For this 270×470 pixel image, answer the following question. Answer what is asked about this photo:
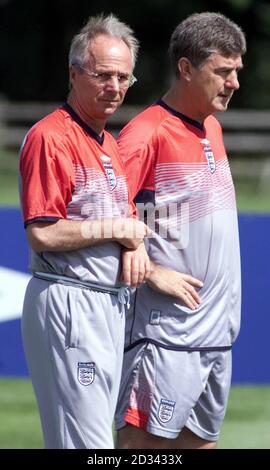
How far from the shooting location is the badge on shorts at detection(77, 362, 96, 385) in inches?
173

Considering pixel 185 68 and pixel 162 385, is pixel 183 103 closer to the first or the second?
pixel 185 68

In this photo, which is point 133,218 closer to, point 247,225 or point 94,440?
point 94,440

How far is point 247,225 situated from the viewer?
25.9 ft

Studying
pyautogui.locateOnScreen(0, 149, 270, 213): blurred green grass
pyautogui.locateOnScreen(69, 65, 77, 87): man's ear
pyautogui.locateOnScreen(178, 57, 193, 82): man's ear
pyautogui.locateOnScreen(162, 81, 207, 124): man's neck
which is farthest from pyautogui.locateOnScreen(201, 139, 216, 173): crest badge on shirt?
pyautogui.locateOnScreen(0, 149, 270, 213): blurred green grass

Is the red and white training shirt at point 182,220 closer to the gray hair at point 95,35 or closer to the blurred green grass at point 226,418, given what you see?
the gray hair at point 95,35

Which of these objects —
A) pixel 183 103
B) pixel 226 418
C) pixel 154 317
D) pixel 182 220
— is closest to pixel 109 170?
pixel 182 220

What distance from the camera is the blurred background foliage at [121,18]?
28562 millimetres

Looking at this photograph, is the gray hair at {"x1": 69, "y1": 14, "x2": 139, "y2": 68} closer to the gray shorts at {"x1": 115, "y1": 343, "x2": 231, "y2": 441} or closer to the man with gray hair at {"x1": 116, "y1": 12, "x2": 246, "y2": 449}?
the man with gray hair at {"x1": 116, "y1": 12, "x2": 246, "y2": 449}

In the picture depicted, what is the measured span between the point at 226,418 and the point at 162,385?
8.51 feet

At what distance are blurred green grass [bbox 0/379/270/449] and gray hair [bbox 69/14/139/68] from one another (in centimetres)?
277

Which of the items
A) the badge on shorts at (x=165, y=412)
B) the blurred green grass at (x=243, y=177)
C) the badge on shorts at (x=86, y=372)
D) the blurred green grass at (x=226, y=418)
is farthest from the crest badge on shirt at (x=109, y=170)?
the blurred green grass at (x=243, y=177)

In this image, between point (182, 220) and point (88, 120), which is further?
point (182, 220)

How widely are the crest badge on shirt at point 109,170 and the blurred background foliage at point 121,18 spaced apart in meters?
24.0

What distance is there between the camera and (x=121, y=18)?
96.7 ft
